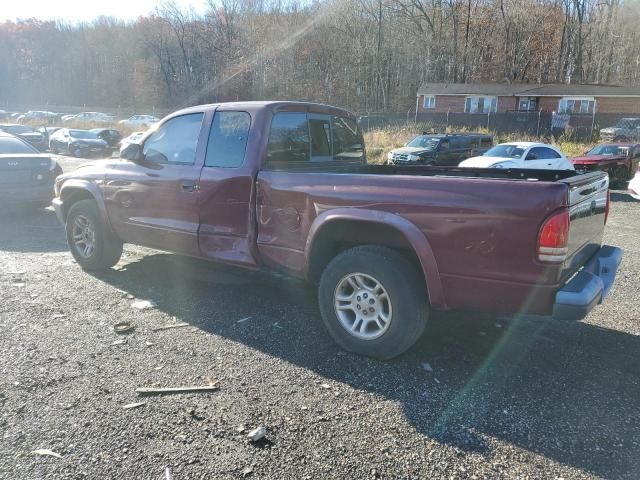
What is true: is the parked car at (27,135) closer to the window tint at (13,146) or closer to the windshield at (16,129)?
the windshield at (16,129)

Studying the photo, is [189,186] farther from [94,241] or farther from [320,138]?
[94,241]

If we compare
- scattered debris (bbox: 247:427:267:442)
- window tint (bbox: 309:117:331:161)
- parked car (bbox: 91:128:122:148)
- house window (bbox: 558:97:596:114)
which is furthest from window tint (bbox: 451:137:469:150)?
house window (bbox: 558:97:596:114)

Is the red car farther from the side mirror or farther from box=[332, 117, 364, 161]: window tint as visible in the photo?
the side mirror

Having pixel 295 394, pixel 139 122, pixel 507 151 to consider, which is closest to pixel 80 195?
pixel 295 394

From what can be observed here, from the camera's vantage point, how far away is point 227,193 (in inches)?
A: 175

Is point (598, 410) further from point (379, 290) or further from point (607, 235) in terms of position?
point (607, 235)

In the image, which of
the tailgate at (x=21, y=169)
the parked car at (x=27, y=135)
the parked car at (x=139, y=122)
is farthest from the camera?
the parked car at (x=139, y=122)

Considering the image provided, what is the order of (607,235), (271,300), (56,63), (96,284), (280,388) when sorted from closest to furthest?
(280,388) < (271,300) < (96,284) < (607,235) < (56,63)

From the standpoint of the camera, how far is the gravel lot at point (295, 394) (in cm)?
261

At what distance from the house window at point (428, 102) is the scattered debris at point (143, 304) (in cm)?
4476

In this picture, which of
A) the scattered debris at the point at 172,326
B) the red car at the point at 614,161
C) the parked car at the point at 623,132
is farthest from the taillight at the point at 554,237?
the parked car at the point at 623,132

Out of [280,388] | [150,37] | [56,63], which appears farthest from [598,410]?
[56,63]

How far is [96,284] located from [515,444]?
15.0 feet

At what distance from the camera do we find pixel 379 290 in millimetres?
3688
